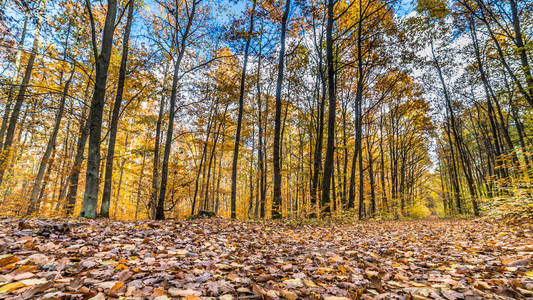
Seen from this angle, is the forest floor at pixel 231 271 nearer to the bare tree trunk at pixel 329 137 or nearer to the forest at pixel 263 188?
the forest at pixel 263 188

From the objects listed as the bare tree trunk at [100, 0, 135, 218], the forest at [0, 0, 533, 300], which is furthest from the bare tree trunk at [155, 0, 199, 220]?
the bare tree trunk at [100, 0, 135, 218]

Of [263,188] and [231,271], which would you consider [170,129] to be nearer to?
[231,271]

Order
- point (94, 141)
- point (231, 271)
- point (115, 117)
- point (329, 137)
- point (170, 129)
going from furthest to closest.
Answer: point (329, 137)
point (115, 117)
point (170, 129)
point (94, 141)
point (231, 271)

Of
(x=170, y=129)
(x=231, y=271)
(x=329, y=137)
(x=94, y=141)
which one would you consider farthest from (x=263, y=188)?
(x=231, y=271)

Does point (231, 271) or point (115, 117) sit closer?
point (231, 271)

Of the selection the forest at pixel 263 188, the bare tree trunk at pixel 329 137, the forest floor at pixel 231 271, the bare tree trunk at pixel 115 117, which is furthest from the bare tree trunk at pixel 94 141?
the bare tree trunk at pixel 329 137

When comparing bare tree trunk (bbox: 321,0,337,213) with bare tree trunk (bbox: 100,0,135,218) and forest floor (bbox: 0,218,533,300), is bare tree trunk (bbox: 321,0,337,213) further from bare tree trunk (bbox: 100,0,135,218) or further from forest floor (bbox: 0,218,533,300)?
bare tree trunk (bbox: 100,0,135,218)

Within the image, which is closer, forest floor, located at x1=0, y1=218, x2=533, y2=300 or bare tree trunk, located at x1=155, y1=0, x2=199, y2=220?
forest floor, located at x1=0, y1=218, x2=533, y2=300

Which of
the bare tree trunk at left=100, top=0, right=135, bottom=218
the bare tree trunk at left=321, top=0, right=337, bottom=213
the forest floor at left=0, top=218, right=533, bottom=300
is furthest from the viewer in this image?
the bare tree trunk at left=321, top=0, right=337, bottom=213

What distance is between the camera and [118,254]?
7.43 feet

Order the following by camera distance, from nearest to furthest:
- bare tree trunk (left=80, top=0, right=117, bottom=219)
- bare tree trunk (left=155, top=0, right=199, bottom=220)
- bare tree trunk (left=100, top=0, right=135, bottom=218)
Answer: bare tree trunk (left=80, top=0, right=117, bottom=219) → bare tree trunk (left=155, top=0, right=199, bottom=220) → bare tree trunk (left=100, top=0, right=135, bottom=218)

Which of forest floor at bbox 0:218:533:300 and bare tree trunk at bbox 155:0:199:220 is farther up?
bare tree trunk at bbox 155:0:199:220

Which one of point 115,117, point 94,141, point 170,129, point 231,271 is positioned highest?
point 115,117

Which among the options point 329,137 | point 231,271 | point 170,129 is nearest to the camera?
point 231,271
